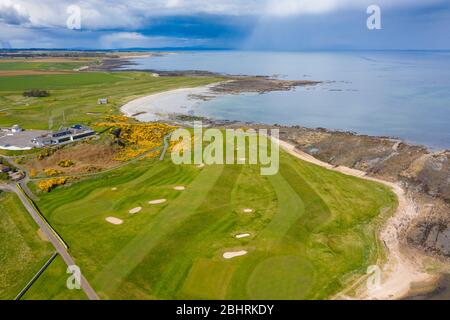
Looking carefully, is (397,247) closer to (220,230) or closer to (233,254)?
(233,254)

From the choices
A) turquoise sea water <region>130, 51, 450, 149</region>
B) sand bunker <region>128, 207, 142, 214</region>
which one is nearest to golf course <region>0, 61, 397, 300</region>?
sand bunker <region>128, 207, 142, 214</region>

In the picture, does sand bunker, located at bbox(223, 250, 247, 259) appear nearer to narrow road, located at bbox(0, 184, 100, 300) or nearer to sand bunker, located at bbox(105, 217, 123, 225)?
narrow road, located at bbox(0, 184, 100, 300)

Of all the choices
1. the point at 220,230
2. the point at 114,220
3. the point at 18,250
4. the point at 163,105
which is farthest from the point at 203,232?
the point at 163,105

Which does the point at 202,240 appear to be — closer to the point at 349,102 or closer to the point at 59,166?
the point at 59,166

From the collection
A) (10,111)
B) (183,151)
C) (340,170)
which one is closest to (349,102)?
(340,170)

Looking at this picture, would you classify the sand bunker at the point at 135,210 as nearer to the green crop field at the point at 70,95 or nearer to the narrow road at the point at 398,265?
the narrow road at the point at 398,265

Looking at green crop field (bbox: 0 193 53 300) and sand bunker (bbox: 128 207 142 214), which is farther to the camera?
sand bunker (bbox: 128 207 142 214)
